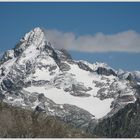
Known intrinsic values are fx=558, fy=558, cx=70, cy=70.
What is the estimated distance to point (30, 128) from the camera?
173625 mm

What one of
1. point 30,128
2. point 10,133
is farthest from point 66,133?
point 10,133

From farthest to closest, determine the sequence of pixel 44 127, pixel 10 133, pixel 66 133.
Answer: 1. pixel 66 133
2. pixel 44 127
3. pixel 10 133

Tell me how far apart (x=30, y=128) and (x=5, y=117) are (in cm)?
1118

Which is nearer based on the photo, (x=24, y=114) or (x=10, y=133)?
(x=10, y=133)

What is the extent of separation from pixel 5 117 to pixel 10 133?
3043 centimetres

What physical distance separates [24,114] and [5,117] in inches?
784

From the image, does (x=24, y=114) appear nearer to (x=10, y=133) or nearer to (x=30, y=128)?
(x=30, y=128)

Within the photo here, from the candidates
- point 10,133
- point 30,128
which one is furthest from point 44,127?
point 10,133

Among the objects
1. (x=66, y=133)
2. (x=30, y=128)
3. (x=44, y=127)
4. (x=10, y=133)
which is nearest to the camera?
(x=10, y=133)

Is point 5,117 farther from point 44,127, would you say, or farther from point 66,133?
point 66,133

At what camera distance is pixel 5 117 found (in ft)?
591

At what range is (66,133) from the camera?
650 feet

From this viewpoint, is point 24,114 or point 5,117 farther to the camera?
point 24,114

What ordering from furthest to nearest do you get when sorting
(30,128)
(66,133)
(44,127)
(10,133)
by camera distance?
(66,133), (44,127), (30,128), (10,133)
